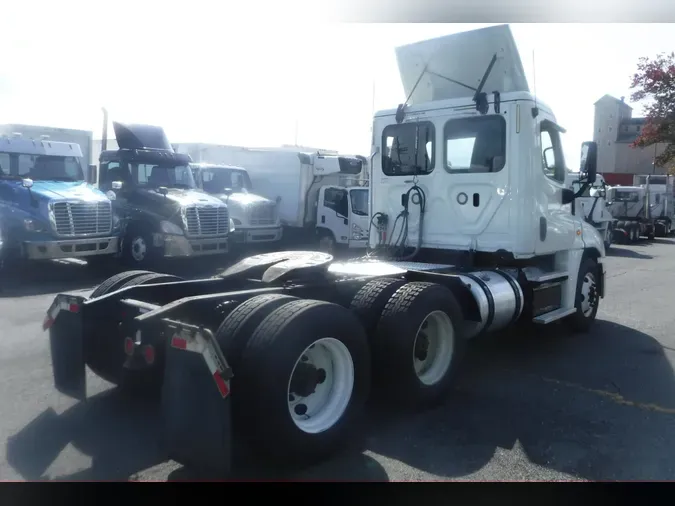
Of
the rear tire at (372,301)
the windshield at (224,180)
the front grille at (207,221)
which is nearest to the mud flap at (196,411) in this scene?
the rear tire at (372,301)

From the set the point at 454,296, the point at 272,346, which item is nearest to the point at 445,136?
the point at 454,296

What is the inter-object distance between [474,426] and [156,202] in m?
10.7

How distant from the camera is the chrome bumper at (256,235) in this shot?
15.8m

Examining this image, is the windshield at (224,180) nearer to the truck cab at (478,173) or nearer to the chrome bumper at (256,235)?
the chrome bumper at (256,235)

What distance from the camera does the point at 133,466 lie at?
12.7 feet

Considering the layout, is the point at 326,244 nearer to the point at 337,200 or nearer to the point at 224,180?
the point at 337,200

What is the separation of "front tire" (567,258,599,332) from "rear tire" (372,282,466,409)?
3003 mm

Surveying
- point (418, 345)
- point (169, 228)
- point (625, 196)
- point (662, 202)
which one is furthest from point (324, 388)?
point (662, 202)

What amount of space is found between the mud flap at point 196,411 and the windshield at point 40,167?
1051cm

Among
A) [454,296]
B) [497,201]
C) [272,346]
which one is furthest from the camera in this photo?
[497,201]

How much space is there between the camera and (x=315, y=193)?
1772 centimetres

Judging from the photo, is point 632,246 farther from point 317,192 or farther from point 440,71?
point 440,71

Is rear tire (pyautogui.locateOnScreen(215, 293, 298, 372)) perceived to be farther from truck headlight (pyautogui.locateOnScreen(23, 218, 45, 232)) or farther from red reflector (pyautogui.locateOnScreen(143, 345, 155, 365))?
truck headlight (pyautogui.locateOnScreen(23, 218, 45, 232))

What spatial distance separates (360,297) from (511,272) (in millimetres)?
2520
